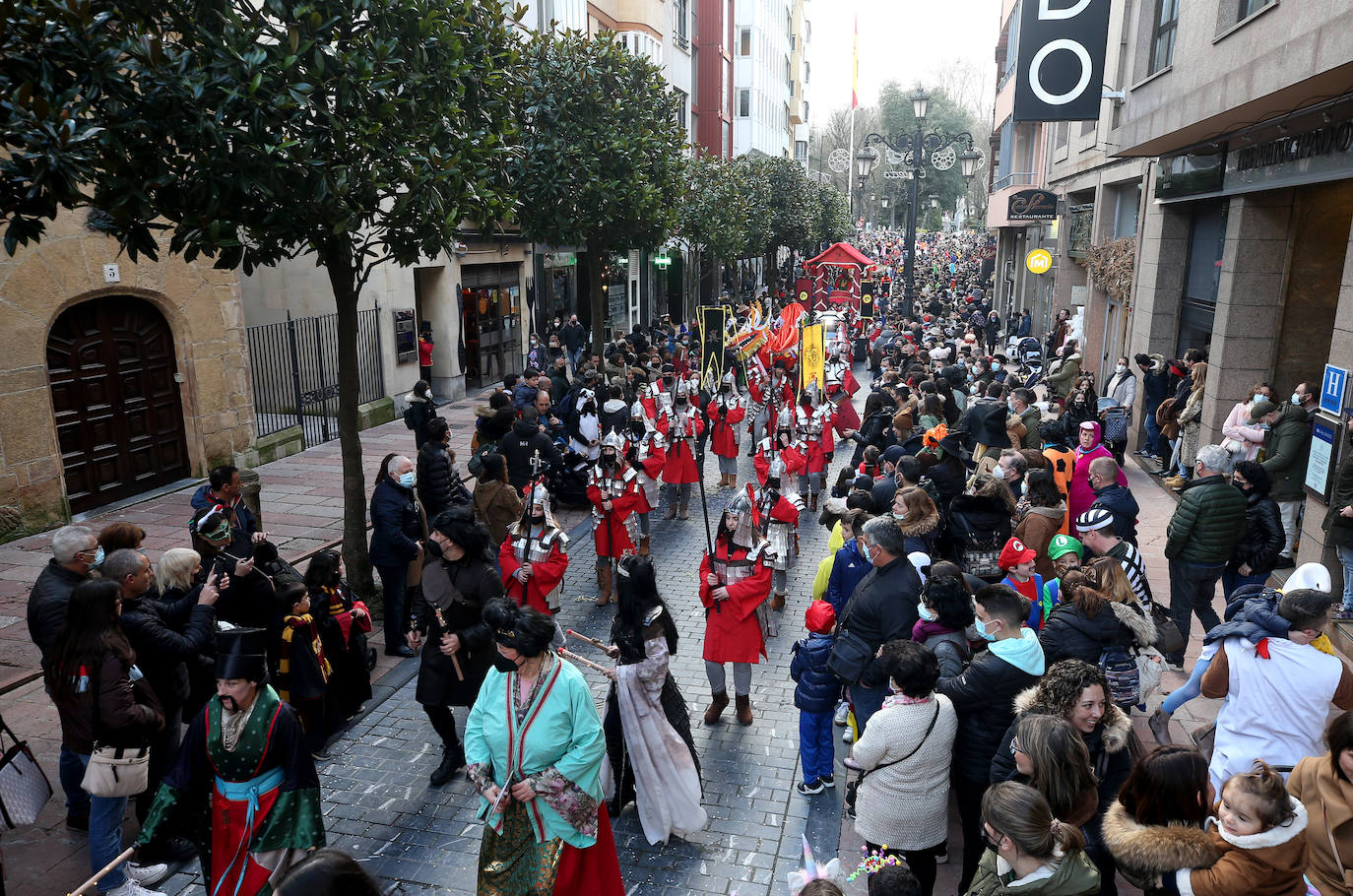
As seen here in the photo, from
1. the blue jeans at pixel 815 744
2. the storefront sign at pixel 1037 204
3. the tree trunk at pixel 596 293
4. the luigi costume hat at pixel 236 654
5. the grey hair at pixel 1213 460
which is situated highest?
the storefront sign at pixel 1037 204

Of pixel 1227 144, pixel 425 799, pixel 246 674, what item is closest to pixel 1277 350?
pixel 1227 144

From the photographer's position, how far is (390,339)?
712 inches

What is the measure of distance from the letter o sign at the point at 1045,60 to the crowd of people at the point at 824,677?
26.4ft

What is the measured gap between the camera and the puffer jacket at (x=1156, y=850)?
3.17m

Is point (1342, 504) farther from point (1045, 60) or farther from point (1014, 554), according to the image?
point (1045, 60)

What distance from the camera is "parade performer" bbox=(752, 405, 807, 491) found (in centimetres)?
1080

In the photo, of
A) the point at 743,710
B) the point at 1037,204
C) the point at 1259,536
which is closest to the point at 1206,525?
the point at 1259,536

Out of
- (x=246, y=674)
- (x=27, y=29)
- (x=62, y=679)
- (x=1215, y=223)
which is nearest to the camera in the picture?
(x=246, y=674)

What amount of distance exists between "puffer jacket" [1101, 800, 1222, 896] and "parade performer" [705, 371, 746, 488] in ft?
32.0

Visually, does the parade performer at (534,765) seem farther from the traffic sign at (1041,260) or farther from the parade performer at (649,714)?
the traffic sign at (1041,260)

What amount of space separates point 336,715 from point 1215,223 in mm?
13595

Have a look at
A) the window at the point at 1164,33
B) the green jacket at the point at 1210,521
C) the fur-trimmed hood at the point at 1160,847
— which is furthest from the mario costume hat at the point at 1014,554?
the window at the point at 1164,33

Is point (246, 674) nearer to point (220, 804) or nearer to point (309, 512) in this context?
point (220, 804)

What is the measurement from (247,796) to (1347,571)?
28.0 ft
